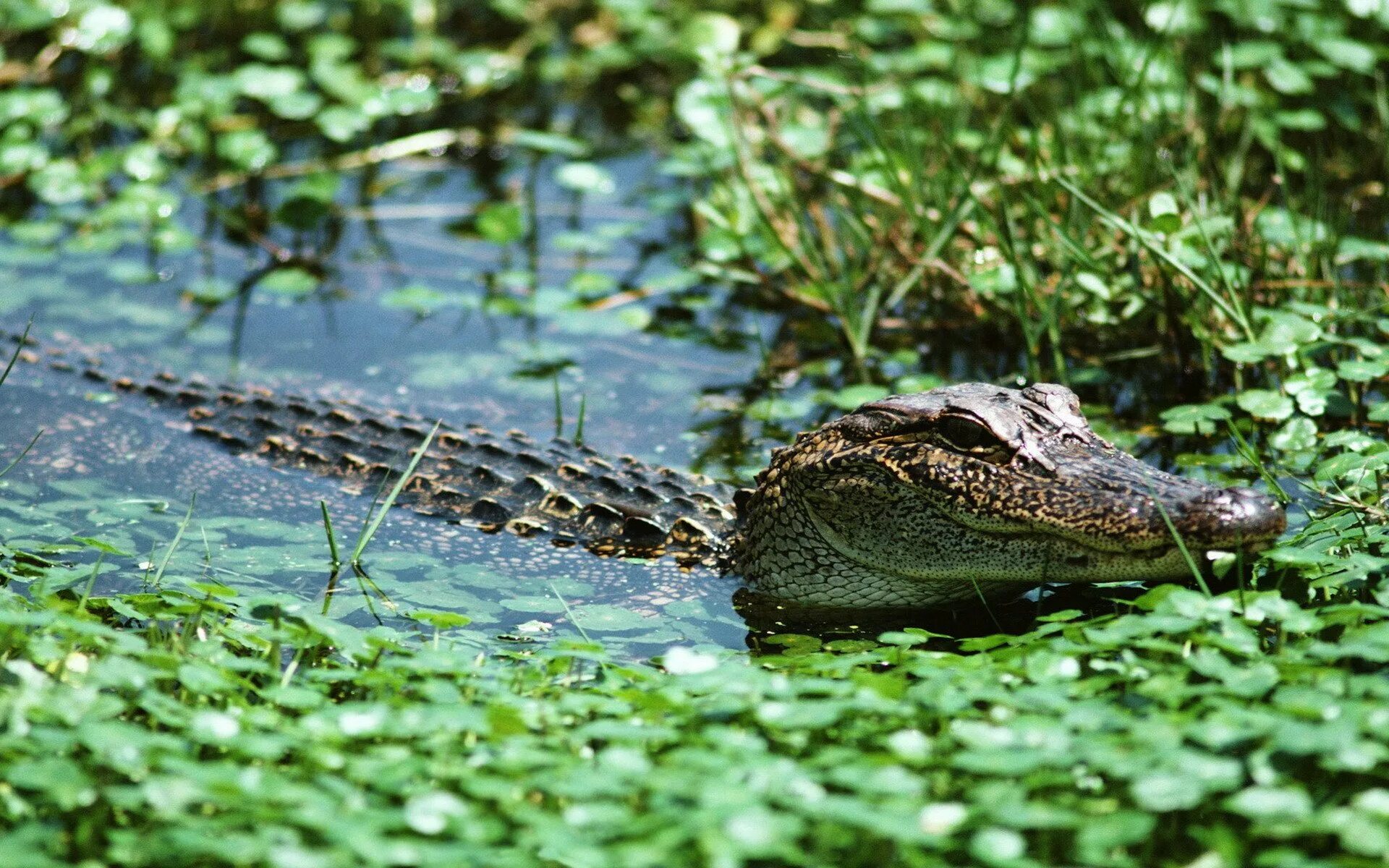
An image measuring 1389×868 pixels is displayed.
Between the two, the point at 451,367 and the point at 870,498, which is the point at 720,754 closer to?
the point at 870,498

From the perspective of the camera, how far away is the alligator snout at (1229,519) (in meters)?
3.65

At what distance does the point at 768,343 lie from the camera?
6.77 metres

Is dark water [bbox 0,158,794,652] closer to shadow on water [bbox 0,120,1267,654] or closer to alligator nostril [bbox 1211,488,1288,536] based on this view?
shadow on water [bbox 0,120,1267,654]

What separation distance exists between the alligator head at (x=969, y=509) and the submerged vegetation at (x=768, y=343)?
7.1 inches

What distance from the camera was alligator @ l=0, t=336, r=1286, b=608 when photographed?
3.87 meters

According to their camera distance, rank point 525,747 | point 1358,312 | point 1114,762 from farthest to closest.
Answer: point 1358,312
point 525,747
point 1114,762

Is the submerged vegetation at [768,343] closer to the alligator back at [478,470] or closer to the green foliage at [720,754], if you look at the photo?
the green foliage at [720,754]

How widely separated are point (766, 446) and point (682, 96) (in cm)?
218

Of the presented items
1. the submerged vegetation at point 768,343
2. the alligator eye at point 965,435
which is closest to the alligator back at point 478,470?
the submerged vegetation at point 768,343

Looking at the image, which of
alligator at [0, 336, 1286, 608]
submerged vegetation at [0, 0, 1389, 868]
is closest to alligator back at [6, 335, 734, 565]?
alligator at [0, 336, 1286, 608]

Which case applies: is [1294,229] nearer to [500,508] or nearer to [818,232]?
[818,232]

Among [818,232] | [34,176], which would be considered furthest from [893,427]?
[34,176]

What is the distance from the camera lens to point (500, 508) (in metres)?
5.10

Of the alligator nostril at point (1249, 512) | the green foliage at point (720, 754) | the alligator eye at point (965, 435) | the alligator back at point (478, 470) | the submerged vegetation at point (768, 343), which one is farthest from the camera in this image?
the alligator back at point (478, 470)
